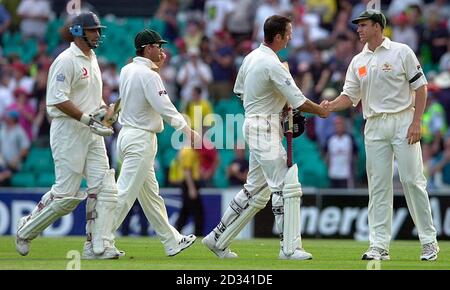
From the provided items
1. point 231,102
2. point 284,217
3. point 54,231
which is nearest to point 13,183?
point 54,231

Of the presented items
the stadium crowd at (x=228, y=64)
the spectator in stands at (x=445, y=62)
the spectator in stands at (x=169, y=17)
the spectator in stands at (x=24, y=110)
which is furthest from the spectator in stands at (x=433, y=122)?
the spectator in stands at (x=24, y=110)

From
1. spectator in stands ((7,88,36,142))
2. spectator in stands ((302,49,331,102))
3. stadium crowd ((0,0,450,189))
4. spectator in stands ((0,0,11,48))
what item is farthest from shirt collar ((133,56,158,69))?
spectator in stands ((0,0,11,48))

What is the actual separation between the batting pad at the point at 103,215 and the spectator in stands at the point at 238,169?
29.1ft

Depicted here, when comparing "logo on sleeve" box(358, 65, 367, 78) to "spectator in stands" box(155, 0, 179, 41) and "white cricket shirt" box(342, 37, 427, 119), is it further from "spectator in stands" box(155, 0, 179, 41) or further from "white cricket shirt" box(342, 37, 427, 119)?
"spectator in stands" box(155, 0, 179, 41)

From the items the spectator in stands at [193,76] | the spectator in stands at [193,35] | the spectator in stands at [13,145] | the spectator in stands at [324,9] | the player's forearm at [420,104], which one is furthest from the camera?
the spectator in stands at [324,9]

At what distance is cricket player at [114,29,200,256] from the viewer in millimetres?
12180

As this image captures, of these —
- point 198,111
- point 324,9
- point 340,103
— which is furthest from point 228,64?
point 340,103

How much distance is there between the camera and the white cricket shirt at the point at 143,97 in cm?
1209

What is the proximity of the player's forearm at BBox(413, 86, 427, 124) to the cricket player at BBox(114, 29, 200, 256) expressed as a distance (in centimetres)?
245

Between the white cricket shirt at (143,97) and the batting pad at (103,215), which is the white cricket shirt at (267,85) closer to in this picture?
the white cricket shirt at (143,97)

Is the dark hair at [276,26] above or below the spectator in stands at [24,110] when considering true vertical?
above

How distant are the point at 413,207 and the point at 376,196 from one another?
40 centimetres

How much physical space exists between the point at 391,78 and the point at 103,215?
328 centimetres

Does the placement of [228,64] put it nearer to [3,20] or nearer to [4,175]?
[4,175]
